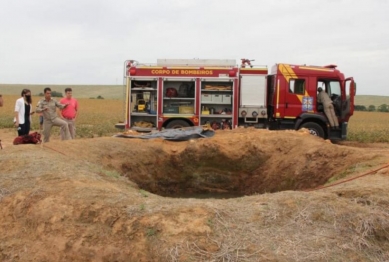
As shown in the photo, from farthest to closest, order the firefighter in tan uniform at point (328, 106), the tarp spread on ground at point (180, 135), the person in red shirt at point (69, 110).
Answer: the firefighter in tan uniform at point (328, 106) → the person in red shirt at point (69, 110) → the tarp spread on ground at point (180, 135)

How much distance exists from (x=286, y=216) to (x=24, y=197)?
3042 millimetres

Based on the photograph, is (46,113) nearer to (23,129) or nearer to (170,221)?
(23,129)

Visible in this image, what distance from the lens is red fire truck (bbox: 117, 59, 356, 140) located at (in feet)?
45.4

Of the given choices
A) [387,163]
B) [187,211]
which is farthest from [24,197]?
[387,163]

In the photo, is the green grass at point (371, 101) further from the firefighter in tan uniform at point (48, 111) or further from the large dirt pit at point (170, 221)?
the large dirt pit at point (170, 221)

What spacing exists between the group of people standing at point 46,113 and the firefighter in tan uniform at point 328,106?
7688 millimetres

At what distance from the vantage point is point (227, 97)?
14.3 meters

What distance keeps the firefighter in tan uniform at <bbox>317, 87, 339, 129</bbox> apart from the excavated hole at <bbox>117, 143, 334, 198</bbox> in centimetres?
466

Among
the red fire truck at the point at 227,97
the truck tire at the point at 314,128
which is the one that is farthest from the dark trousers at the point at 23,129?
the truck tire at the point at 314,128

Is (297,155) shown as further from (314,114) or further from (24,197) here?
(24,197)

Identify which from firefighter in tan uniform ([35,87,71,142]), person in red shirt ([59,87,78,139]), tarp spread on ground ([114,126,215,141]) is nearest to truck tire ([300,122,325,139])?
tarp spread on ground ([114,126,215,141])

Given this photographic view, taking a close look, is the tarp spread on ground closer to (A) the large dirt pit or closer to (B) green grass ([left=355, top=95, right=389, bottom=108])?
(A) the large dirt pit

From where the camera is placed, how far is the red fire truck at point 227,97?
13844 millimetres

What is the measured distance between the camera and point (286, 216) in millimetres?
4441
